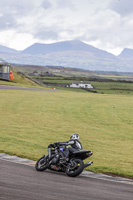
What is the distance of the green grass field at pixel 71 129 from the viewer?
1764 centimetres

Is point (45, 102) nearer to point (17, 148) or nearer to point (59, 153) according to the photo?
point (17, 148)

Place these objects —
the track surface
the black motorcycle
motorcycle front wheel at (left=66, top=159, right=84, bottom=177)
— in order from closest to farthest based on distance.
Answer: the track surface
motorcycle front wheel at (left=66, top=159, right=84, bottom=177)
the black motorcycle

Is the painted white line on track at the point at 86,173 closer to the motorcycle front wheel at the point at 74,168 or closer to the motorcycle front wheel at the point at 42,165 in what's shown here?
the motorcycle front wheel at the point at 74,168

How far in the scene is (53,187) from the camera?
34.7 ft

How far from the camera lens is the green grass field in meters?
17.6

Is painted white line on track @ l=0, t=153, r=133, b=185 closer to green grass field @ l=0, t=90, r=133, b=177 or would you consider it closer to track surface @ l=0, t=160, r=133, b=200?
track surface @ l=0, t=160, r=133, b=200

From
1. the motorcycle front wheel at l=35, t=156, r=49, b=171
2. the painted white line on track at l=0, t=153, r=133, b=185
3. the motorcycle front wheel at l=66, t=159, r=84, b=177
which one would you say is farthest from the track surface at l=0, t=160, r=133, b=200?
the painted white line on track at l=0, t=153, r=133, b=185

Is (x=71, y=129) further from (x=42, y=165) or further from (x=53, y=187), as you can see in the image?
(x=53, y=187)

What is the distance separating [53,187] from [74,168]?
186cm

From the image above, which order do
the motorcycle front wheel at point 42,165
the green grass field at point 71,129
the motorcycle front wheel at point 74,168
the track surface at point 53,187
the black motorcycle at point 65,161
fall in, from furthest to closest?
1. the green grass field at point 71,129
2. the motorcycle front wheel at point 42,165
3. the black motorcycle at point 65,161
4. the motorcycle front wheel at point 74,168
5. the track surface at point 53,187

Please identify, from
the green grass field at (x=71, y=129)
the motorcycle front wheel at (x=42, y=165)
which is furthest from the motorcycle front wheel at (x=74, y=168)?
the green grass field at (x=71, y=129)

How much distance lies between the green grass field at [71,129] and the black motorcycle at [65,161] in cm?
153

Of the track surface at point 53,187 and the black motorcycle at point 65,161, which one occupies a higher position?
the black motorcycle at point 65,161

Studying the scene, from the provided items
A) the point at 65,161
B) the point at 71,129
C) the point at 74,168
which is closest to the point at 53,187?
the point at 74,168
